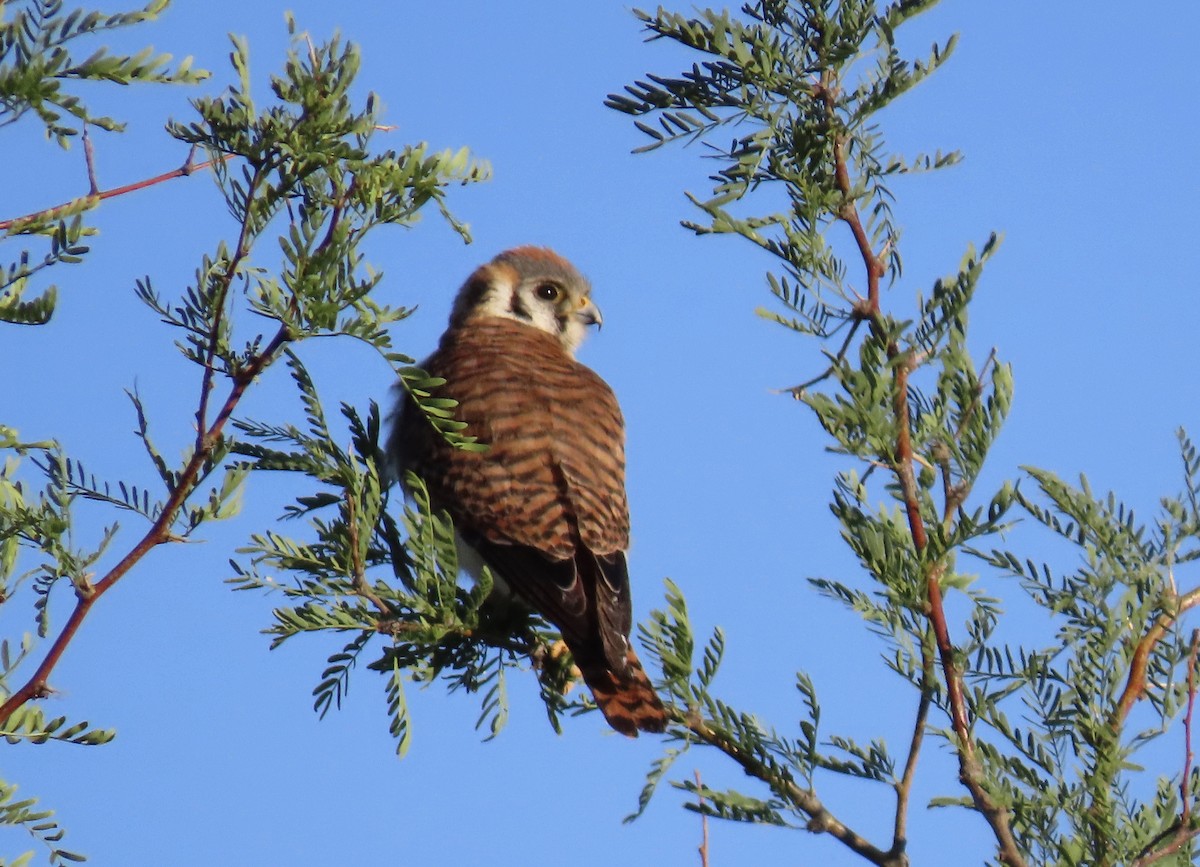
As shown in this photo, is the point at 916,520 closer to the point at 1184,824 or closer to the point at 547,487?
the point at 1184,824

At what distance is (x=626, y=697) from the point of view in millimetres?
2893

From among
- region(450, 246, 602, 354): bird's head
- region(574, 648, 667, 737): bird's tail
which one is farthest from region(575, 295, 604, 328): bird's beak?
region(574, 648, 667, 737): bird's tail

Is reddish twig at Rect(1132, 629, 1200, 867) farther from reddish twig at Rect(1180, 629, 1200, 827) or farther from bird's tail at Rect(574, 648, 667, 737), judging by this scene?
bird's tail at Rect(574, 648, 667, 737)

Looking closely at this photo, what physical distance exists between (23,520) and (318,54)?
0.80 meters

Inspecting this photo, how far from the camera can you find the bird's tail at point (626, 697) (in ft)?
9.17

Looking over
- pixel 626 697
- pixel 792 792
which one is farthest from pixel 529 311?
pixel 792 792

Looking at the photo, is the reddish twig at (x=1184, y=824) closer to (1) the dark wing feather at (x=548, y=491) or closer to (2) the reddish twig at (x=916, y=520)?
(2) the reddish twig at (x=916, y=520)

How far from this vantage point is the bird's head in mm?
5184

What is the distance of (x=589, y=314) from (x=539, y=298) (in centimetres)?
19

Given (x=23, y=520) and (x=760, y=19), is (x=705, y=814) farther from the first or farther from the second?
(x=760, y=19)

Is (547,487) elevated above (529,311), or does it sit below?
below

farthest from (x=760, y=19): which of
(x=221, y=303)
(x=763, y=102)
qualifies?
(x=221, y=303)

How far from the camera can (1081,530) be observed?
2.36 meters

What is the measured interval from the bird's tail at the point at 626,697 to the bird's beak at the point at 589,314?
223 centimetres
